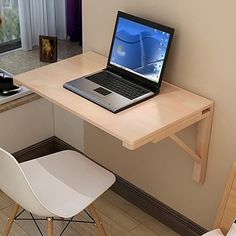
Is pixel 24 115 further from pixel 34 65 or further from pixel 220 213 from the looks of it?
pixel 220 213

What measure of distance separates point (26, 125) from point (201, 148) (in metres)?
1.03

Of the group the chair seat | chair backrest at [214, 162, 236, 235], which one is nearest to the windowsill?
the chair seat

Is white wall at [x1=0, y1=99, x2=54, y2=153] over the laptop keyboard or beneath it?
beneath

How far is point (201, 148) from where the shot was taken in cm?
217

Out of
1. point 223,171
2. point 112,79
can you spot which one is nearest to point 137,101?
point 112,79

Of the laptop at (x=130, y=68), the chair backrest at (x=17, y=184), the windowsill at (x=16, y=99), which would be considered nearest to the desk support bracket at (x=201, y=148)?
the laptop at (x=130, y=68)

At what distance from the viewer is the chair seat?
77.8 inches

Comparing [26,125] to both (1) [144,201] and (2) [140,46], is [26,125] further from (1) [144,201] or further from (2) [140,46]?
Answer: (2) [140,46]

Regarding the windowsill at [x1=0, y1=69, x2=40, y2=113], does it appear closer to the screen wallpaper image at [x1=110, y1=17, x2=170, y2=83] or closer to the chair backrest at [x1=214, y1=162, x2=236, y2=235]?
the screen wallpaper image at [x1=110, y1=17, x2=170, y2=83]

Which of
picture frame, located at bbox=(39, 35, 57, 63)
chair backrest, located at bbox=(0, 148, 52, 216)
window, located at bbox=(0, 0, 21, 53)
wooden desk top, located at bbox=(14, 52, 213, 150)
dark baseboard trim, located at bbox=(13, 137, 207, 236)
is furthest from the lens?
window, located at bbox=(0, 0, 21, 53)

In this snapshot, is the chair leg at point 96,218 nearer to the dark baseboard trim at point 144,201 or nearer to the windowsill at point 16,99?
the dark baseboard trim at point 144,201

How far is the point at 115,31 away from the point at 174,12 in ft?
0.92

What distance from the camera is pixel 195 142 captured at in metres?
2.23

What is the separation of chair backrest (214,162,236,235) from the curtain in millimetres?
1574
